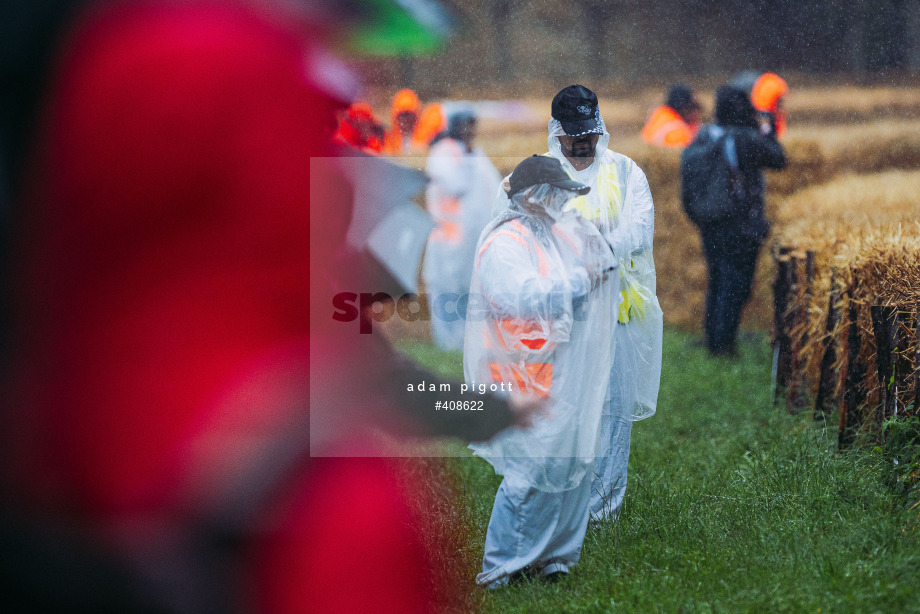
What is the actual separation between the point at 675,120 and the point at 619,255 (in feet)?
11.6

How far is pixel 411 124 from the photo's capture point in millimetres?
4406

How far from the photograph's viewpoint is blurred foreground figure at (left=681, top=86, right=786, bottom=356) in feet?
17.5

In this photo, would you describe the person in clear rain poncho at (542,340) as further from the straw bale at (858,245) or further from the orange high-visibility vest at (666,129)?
the orange high-visibility vest at (666,129)

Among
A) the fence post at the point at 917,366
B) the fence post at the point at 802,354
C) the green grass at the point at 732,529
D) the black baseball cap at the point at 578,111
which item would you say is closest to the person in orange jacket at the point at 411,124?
the black baseball cap at the point at 578,111

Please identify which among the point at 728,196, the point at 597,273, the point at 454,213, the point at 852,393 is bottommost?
the point at 852,393

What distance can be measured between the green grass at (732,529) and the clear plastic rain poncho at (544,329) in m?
0.22

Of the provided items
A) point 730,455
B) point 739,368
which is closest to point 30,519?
point 730,455

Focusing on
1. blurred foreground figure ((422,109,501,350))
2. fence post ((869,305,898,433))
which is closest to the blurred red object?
blurred foreground figure ((422,109,501,350))

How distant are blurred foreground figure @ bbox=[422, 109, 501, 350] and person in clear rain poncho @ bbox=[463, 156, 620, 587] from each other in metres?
0.20

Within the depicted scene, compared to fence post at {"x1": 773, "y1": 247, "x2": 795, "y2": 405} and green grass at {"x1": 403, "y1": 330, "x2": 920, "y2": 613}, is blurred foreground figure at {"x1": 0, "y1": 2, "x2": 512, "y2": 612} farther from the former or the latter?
fence post at {"x1": 773, "y1": 247, "x2": 795, "y2": 405}

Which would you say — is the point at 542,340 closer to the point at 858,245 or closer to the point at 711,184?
the point at 858,245

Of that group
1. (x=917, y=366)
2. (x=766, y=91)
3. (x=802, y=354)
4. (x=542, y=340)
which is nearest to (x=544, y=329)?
(x=542, y=340)

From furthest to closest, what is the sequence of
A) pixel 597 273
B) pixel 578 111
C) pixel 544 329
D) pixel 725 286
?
1. pixel 725 286
2. pixel 578 111
3. pixel 597 273
4. pixel 544 329

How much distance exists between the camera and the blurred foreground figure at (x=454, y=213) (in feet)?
10.6
